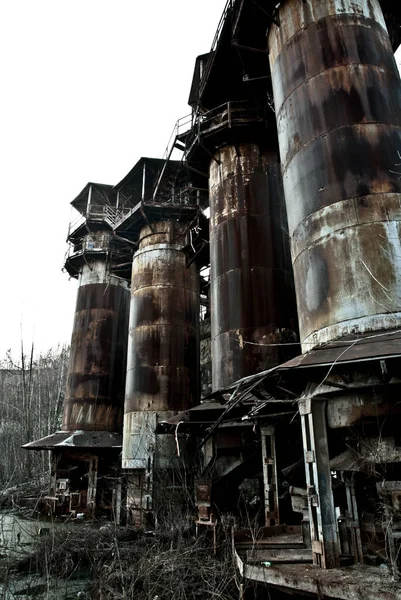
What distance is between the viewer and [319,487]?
6883 mm

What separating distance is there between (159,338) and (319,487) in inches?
480

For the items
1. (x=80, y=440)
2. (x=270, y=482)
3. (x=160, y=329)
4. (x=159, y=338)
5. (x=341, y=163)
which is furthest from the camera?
(x=80, y=440)

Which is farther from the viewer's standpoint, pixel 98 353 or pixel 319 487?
pixel 98 353

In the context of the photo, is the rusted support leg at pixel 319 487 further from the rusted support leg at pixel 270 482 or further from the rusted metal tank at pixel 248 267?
the rusted metal tank at pixel 248 267

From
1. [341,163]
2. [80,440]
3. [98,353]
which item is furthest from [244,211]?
[80,440]

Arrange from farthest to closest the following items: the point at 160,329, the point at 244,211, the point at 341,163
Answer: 1. the point at 160,329
2. the point at 244,211
3. the point at 341,163

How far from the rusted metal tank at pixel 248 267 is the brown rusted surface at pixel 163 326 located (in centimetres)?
472

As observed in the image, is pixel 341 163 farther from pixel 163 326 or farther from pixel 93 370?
pixel 93 370

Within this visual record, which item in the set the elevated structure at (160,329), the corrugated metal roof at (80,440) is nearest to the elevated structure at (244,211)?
the elevated structure at (160,329)

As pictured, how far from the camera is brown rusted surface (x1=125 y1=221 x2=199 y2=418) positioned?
58.6 feet

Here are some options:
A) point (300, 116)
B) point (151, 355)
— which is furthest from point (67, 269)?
point (300, 116)

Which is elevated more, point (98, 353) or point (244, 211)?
point (244, 211)

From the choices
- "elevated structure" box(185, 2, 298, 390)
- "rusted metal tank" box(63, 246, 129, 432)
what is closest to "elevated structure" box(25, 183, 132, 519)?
"rusted metal tank" box(63, 246, 129, 432)

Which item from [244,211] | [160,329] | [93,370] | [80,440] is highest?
[244,211]
